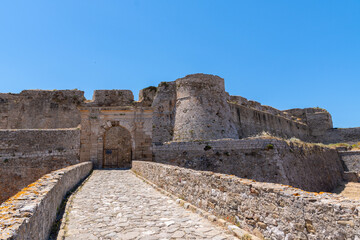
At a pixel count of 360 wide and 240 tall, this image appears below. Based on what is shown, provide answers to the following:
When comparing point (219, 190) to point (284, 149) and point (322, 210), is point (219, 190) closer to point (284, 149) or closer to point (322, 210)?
point (322, 210)

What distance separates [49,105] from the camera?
914 inches

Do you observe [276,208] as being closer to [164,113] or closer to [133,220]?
[133,220]

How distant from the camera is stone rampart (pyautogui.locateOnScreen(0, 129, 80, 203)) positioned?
1452 centimetres

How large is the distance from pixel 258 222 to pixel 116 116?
14.4 meters

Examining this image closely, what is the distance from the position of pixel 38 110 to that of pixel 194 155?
17.5 meters

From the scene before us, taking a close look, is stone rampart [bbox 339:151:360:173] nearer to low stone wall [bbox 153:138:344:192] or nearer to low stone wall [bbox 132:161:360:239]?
low stone wall [bbox 153:138:344:192]

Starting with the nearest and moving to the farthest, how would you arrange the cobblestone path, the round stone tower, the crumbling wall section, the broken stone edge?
the broken stone edge
the cobblestone path
the round stone tower
the crumbling wall section

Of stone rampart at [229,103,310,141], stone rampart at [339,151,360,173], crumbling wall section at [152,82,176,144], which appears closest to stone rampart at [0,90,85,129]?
crumbling wall section at [152,82,176,144]

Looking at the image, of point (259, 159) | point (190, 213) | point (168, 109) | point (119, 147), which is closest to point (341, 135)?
point (168, 109)

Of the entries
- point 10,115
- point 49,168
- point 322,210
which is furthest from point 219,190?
point 10,115

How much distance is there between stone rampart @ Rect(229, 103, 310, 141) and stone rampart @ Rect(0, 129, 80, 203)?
15.2 metres

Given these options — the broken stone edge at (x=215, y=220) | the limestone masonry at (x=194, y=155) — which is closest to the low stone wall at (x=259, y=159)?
the limestone masonry at (x=194, y=155)

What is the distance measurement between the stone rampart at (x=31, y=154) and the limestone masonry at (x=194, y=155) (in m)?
0.06

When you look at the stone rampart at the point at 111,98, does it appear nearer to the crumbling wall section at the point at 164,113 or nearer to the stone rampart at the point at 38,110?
the stone rampart at the point at 38,110
